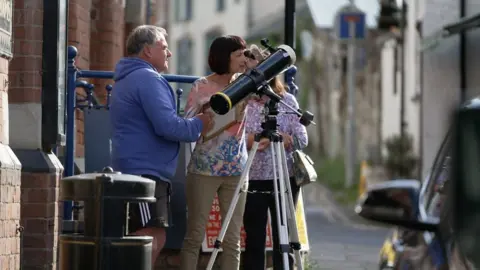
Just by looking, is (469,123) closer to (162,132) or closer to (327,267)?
(162,132)

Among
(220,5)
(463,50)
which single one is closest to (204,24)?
(220,5)

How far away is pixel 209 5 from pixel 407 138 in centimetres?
4437

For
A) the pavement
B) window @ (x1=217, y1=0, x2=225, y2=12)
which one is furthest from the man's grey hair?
window @ (x1=217, y1=0, x2=225, y2=12)

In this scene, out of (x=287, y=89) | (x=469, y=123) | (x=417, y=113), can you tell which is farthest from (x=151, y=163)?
(x=417, y=113)

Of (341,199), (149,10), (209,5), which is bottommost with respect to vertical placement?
(341,199)

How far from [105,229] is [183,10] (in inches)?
3007

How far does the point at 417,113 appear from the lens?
36.1 meters

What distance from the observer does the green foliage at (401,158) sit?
36.5 metres

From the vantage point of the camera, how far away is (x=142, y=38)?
853cm

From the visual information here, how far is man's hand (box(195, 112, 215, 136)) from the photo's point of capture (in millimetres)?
8567

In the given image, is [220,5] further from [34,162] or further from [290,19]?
[34,162]

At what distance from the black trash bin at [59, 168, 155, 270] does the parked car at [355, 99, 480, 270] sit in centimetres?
196

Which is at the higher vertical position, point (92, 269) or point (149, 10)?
point (149, 10)

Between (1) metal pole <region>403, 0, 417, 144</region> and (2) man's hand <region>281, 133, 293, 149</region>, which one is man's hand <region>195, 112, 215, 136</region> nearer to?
(2) man's hand <region>281, 133, 293, 149</region>
